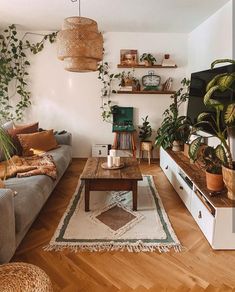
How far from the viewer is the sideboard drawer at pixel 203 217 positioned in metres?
1.91

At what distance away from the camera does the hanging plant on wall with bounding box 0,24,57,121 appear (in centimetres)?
409

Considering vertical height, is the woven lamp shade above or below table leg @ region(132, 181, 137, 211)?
above

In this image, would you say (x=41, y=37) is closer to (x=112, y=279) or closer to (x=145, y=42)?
(x=145, y=42)

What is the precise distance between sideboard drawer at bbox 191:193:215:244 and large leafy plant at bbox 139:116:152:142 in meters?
2.10

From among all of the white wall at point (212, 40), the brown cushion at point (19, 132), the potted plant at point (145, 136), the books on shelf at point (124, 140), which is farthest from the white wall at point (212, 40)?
the brown cushion at point (19, 132)

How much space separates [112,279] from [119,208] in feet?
3.18

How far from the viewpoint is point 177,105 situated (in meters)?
4.35

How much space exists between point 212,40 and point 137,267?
290 cm

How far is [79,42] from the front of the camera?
2.00 m

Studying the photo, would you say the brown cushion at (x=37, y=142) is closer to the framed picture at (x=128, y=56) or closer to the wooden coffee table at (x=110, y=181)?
the wooden coffee table at (x=110, y=181)

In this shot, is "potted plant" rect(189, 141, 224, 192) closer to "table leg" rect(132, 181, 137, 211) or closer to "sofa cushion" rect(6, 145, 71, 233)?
"table leg" rect(132, 181, 137, 211)

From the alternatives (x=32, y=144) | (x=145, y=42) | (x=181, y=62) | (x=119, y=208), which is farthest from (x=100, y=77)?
(x=119, y=208)

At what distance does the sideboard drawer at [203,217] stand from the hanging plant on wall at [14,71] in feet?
10.9

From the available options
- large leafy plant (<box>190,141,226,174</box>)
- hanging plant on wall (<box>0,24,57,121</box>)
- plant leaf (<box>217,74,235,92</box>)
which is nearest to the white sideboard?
large leafy plant (<box>190,141,226,174</box>)
